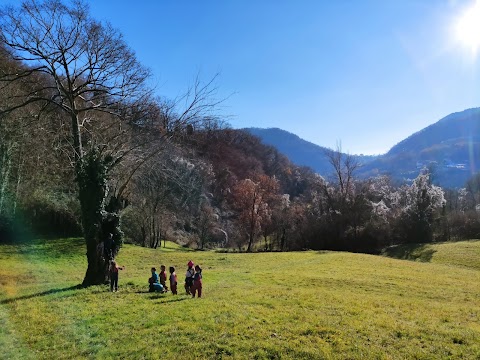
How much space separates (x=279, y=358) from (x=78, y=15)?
52.0 ft

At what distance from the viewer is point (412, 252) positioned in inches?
1884

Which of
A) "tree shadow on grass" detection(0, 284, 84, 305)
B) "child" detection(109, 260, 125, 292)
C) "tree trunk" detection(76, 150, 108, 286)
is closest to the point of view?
"tree shadow on grass" detection(0, 284, 84, 305)

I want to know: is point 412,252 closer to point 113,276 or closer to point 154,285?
point 154,285

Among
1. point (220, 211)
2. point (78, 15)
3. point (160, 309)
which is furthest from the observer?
point (220, 211)

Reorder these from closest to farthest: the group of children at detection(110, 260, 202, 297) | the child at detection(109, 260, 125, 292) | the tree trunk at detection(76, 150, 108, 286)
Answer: the group of children at detection(110, 260, 202, 297)
the child at detection(109, 260, 125, 292)
the tree trunk at detection(76, 150, 108, 286)

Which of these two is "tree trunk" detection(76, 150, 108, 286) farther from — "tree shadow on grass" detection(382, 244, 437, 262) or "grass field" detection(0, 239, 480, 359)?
"tree shadow on grass" detection(382, 244, 437, 262)

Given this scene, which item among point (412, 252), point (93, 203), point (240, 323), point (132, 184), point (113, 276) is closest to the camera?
point (240, 323)

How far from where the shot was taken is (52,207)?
36.6m

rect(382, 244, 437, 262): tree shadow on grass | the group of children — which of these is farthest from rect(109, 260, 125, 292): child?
rect(382, 244, 437, 262): tree shadow on grass

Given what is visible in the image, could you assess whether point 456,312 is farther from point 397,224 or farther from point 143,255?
point 397,224

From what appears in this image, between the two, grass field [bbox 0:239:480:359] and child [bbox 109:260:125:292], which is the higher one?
child [bbox 109:260:125:292]

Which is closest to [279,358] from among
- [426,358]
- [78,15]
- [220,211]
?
[426,358]

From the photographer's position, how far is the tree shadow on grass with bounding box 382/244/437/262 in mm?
44650

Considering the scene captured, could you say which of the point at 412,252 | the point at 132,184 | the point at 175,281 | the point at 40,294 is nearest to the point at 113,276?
the point at 175,281
